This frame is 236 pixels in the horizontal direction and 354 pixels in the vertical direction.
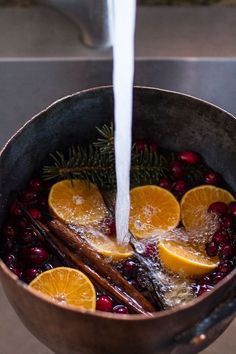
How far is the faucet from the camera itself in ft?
3.47

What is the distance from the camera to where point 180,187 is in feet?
3.01

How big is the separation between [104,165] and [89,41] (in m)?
0.32

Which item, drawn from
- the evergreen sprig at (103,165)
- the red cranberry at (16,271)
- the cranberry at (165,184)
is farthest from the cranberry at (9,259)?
the cranberry at (165,184)

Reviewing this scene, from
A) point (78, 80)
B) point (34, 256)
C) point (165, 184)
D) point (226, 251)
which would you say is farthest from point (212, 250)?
point (78, 80)

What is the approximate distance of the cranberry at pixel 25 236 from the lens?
0.85 meters

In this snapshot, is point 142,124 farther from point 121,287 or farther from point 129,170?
point 121,287

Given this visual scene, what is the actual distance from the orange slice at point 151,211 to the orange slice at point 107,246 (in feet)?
0.10

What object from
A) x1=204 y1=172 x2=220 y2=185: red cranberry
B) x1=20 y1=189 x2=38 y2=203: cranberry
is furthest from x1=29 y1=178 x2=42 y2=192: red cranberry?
x1=204 y1=172 x2=220 y2=185: red cranberry

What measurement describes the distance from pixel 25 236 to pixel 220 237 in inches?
10.2

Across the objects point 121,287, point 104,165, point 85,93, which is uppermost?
point 85,93

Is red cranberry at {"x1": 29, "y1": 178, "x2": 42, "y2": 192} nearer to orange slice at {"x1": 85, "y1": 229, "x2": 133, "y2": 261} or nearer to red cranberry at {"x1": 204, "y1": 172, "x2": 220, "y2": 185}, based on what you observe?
orange slice at {"x1": 85, "y1": 229, "x2": 133, "y2": 261}

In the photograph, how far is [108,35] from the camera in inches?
44.2

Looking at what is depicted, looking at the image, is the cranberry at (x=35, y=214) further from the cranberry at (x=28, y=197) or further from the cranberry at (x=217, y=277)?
the cranberry at (x=217, y=277)

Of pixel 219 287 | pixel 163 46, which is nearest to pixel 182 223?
pixel 219 287
